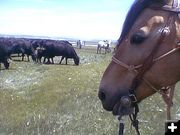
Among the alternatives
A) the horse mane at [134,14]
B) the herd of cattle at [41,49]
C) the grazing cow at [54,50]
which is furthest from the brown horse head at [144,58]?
the grazing cow at [54,50]

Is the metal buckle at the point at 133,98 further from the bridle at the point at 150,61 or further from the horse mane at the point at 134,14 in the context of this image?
the horse mane at the point at 134,14

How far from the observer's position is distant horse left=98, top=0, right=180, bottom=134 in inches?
147

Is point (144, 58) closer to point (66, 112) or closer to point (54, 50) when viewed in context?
point (66, 112)

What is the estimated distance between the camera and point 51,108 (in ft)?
43.2

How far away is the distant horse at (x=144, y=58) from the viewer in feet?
12.3

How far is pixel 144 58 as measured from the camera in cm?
378

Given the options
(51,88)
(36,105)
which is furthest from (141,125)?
(51,88)

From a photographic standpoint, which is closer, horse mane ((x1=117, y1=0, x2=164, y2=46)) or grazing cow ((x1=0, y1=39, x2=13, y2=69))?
horse mane ((x1=117, y1=0, x2=164, y2=46))

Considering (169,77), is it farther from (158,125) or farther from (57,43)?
(57,43)

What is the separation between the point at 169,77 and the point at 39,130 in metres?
7.90

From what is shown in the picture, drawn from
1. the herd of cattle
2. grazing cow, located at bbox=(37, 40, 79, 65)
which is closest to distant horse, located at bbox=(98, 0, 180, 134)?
the herd of cattle

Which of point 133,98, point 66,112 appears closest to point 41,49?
point 66,112

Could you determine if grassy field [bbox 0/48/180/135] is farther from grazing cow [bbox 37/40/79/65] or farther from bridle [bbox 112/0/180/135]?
grazing cow [bbox 37/40/79/65]

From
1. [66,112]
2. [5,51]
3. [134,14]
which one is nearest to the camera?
[134,14]
